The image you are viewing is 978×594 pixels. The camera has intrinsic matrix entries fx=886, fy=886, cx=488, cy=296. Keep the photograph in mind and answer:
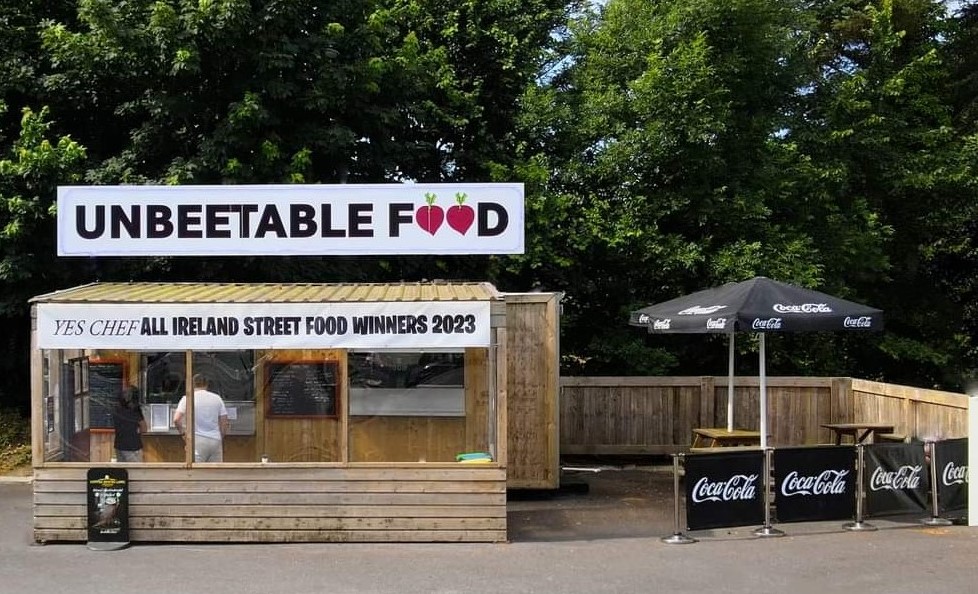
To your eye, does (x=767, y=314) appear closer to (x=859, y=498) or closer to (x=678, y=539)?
(x=859, y=498)

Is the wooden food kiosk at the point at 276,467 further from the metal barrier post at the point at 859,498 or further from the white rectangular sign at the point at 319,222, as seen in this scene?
the metal barrier post at the point at 859,498

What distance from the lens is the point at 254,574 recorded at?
779 cm

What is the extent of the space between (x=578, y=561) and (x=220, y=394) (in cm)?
449

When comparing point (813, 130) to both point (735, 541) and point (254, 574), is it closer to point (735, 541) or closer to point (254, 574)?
point (735, 541)

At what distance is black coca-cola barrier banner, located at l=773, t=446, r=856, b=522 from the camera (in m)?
9.23

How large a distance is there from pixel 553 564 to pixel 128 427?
4924 millimetres

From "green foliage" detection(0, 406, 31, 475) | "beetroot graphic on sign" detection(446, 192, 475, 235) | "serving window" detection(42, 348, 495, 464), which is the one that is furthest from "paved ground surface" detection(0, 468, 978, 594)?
"green foliage" detection(0, 406, 31, 475)

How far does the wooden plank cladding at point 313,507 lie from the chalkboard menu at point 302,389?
4.56ft

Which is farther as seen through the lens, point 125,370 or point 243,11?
point 243,11

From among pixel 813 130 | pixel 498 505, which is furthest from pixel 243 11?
pixel 813 130

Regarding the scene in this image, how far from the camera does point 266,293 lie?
974cm

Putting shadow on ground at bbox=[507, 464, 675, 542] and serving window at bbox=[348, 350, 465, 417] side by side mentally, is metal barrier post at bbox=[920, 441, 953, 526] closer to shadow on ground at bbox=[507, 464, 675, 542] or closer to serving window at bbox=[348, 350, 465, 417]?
shadow on ground at bbox=[507, 464, 675, 542]

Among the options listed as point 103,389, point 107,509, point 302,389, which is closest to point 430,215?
point 302,389

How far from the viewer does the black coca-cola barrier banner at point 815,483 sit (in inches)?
364
